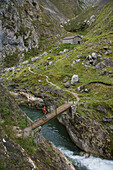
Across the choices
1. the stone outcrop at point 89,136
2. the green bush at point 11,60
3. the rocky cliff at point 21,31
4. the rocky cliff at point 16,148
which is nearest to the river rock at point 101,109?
the stone outcrop at point 89,136

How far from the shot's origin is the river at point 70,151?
73.6ft

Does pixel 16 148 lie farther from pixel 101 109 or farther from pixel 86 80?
pixel 86 80

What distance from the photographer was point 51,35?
388 feet

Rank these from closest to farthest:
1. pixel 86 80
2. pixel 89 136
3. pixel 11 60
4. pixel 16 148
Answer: pixel 16 148 → pixel 89 136 → pixel 86 80 → pixel 11 60

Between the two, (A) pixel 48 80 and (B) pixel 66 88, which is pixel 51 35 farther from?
(B) pixel 66 88

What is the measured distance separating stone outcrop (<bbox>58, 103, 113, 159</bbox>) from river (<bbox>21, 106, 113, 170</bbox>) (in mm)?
1127

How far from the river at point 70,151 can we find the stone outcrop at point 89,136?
3.70 ft

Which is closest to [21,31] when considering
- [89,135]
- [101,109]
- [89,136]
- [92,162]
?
[101,109]

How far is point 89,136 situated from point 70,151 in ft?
16.2

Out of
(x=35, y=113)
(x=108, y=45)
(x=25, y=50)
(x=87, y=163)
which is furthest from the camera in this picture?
(x=25, y=50)

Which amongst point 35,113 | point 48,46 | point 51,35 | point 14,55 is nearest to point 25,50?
point 14,55

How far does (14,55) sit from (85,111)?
72502 mm

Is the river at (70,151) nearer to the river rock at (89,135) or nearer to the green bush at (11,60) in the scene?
the river rock at (89,135)

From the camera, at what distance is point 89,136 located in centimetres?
2622
